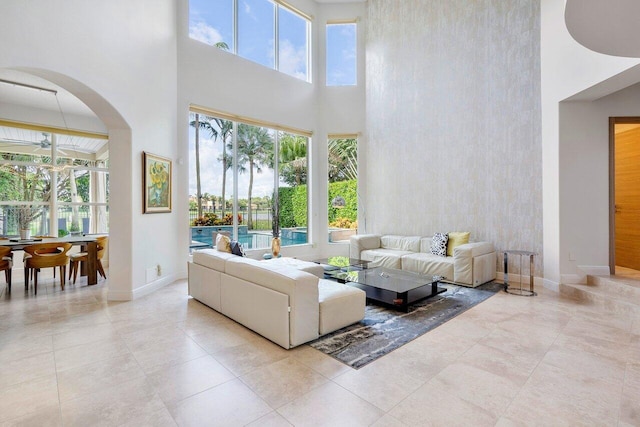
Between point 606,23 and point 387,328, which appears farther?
point 387,328

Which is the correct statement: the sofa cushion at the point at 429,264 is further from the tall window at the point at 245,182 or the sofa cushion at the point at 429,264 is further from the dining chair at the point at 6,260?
the dining chair at the point at 6,260

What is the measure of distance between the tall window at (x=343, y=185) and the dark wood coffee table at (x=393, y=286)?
312 cm

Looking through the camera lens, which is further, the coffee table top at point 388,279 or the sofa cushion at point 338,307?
the coffee table top at point 388,279

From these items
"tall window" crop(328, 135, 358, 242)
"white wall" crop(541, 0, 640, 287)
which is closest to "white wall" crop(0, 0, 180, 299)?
"tall window" crop(328, 135, 358, 242)

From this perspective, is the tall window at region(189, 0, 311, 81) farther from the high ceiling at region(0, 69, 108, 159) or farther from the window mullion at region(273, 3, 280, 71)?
the high ceiling at region(0, 69, 108, 159)

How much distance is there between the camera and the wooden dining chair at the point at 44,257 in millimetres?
4621

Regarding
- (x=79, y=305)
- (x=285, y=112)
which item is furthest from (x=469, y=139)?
(x=79, y=305)

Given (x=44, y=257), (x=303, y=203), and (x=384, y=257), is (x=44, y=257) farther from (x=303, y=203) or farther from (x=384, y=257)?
(x=384, y=257)

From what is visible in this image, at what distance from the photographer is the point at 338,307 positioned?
121 inches

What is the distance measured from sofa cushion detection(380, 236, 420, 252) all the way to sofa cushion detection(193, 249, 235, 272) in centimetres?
367

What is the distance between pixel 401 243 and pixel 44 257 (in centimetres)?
613

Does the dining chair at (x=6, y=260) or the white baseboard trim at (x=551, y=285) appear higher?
the dining chair at (x=6, y=260)

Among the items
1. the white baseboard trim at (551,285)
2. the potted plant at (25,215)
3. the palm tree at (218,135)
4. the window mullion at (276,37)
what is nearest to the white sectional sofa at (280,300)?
the palm tree at (218,135)

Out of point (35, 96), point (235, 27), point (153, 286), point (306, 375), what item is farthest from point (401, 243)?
point (35, 96)
